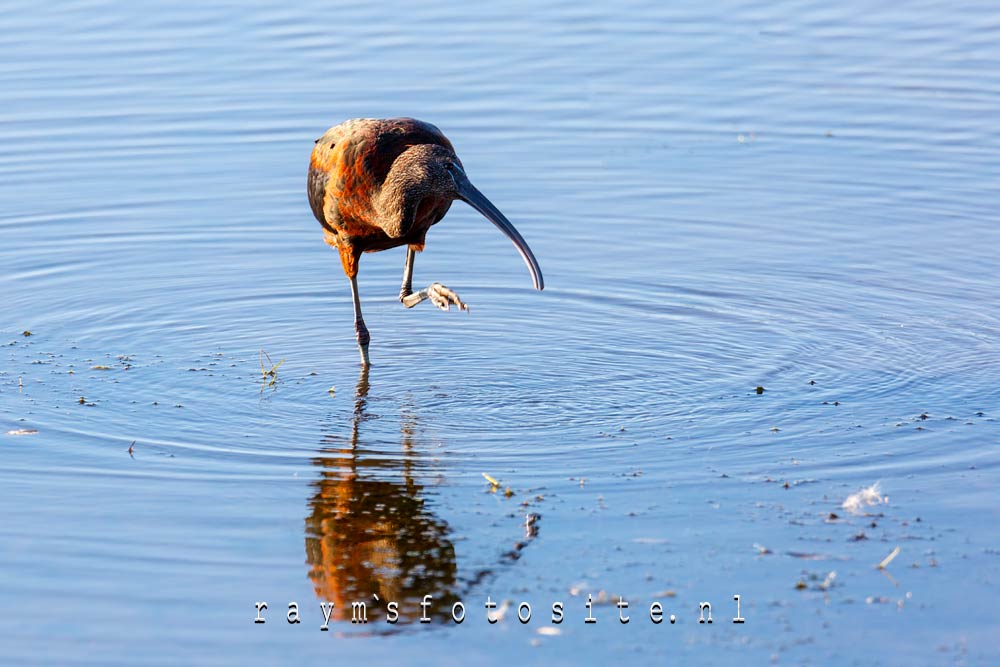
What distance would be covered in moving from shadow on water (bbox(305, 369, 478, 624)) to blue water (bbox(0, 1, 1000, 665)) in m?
0.02

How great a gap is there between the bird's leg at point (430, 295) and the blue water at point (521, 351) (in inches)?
13.0

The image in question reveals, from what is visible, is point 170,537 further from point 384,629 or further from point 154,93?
point 154,93

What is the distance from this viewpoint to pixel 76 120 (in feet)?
49.3

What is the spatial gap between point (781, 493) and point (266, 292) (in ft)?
15.8

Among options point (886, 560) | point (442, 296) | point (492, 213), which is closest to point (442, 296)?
point (442, 296)

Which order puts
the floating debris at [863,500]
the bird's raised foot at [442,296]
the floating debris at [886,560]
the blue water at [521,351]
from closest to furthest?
1. the blue water at [521,351]
2. the floating debris at [886,560]
3. the floating debris at [863,500]
4. the bird's raised foot at [442,296]

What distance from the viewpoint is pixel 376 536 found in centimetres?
683

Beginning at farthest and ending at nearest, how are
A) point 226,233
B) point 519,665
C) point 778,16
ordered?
1. point 778,16
2. point 226,233
3. point 519,665

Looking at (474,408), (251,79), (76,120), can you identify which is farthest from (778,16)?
(474,408)

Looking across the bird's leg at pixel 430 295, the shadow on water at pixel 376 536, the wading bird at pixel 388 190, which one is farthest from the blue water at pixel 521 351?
the wading bird at pixel 388 190

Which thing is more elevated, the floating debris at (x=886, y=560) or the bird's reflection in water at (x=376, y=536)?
the floating debris at (x=886, y=560)

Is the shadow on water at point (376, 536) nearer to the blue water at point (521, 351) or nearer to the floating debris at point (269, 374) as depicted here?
the blue water at point (521, 351)

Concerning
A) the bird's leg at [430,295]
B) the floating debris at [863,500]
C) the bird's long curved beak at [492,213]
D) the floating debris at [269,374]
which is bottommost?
the floating debris at [269,374]

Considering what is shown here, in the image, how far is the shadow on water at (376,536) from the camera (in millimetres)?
6203
